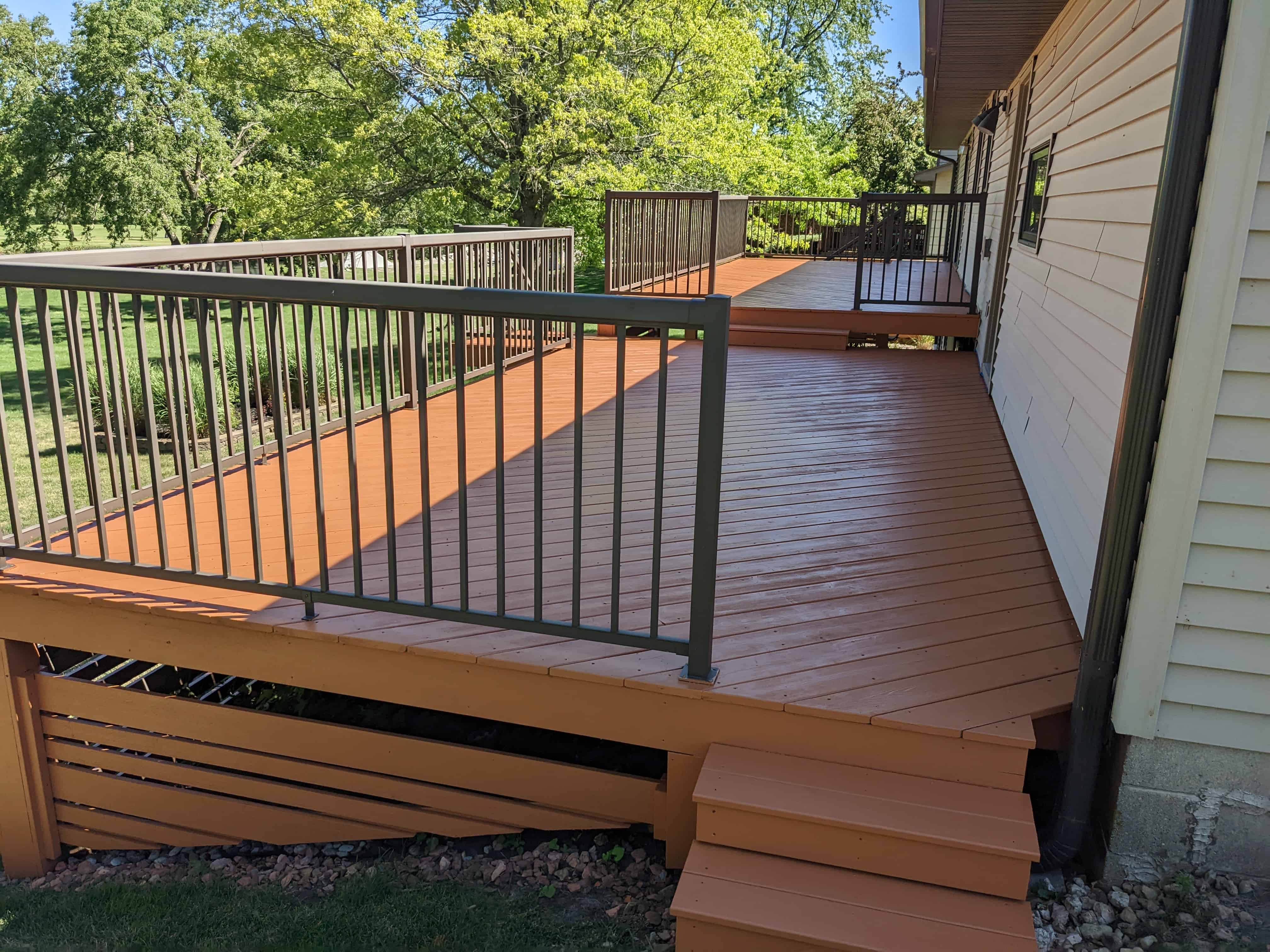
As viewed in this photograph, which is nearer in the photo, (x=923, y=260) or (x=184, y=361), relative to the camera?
(x=184, y=361)

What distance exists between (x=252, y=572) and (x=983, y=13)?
5720 mm

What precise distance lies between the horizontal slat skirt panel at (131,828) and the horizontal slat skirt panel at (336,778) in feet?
0.86

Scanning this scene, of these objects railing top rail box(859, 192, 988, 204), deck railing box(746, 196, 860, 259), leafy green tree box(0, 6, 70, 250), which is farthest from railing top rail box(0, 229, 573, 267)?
leafy green tree box(0, 6, 70, 250)

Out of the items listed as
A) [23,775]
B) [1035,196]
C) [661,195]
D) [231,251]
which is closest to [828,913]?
[23,775]

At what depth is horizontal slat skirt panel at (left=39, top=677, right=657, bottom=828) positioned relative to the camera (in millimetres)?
2832

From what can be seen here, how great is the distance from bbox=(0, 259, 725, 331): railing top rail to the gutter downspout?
3.53 feet

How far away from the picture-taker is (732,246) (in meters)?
14.3

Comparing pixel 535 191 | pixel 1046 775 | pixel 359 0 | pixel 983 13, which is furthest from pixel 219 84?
pixel 1046 775

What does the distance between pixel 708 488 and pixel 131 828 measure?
2.71 metres

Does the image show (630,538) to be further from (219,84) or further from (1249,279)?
(219,84)

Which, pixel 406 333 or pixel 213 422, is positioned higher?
pixel 406 333

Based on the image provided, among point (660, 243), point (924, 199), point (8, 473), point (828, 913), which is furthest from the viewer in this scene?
point (660, 243)

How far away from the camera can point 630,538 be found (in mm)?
3654

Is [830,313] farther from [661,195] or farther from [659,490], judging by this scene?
[659,490]
